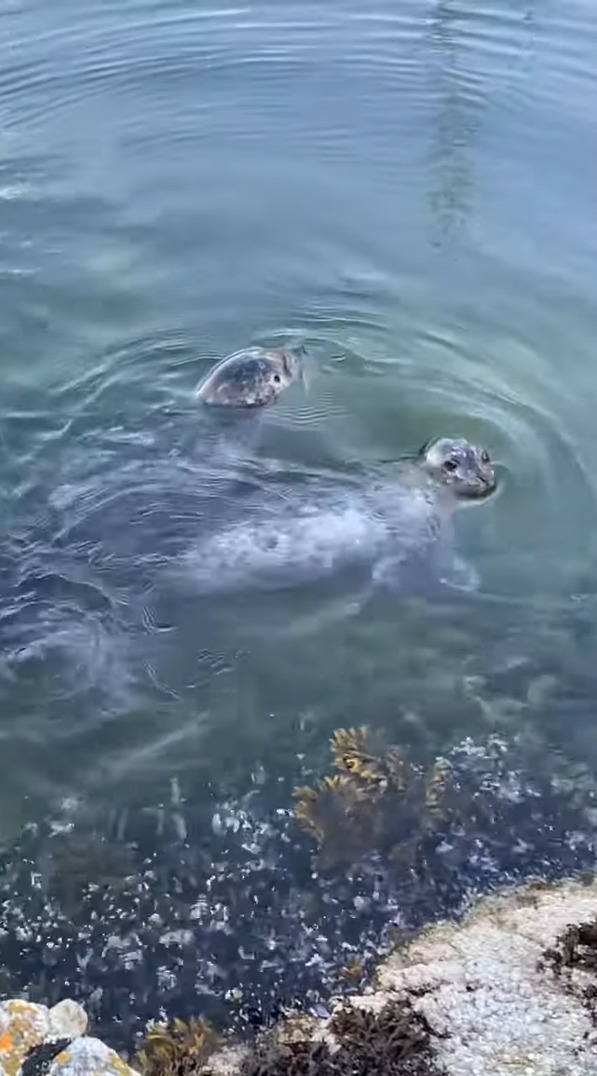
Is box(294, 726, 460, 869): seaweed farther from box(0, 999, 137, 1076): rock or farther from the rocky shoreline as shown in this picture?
box(0, 999, 137, 1076): rock

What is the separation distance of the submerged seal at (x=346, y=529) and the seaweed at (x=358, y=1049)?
11.7 feet

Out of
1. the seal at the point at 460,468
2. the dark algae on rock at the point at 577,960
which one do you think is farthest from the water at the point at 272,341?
the dark algae on rock at the point at 577,960

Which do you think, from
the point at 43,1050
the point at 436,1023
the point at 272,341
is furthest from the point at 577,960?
the point at 272,341

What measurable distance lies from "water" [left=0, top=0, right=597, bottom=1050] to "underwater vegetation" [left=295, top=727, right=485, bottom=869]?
19cm

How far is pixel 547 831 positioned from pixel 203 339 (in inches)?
236

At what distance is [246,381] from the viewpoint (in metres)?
10.3

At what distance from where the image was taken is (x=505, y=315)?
11906 mm

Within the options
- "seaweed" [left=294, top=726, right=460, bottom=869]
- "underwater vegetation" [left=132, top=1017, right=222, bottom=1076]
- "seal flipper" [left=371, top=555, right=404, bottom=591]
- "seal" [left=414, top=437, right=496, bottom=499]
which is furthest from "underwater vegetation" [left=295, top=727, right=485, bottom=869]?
"seal" [left=414, top=437, right=496, bottom=499]

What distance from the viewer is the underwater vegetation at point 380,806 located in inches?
281

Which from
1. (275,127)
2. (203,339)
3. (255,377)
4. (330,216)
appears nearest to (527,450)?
(255,377)

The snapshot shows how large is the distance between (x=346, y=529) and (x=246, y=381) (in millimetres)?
1932

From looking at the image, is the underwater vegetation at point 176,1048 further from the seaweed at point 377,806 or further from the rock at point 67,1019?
the seaweed at point 377,806

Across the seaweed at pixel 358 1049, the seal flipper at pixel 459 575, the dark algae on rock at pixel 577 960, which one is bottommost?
the seaweed at pixel 358 1049

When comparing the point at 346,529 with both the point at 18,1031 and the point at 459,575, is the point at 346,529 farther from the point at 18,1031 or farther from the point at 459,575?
the point at 18,1031
